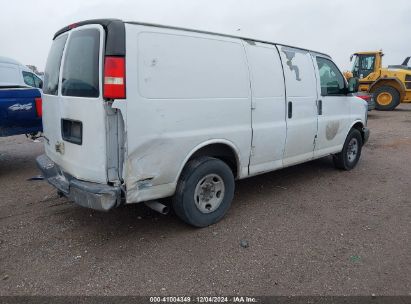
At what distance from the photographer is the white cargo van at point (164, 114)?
2965mm

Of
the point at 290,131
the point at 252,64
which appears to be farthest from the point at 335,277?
the point at 252,64

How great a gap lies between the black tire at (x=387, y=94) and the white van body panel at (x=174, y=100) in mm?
14794

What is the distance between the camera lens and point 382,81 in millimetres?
16094

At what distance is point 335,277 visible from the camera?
9.53 feet

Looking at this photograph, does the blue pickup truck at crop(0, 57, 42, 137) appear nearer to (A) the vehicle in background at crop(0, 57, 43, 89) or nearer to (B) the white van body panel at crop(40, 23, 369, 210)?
(B) the white van body panel at crop(40, 23, 369, 210)

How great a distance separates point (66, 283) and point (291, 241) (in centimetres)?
217

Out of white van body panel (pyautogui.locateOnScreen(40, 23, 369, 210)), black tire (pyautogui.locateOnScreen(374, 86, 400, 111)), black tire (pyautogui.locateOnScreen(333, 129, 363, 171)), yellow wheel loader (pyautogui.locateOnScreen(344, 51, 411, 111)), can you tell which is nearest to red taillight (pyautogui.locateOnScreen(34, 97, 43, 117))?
white van body panel (pyautogui.locateOnScreen(40, 23, 369, 210))

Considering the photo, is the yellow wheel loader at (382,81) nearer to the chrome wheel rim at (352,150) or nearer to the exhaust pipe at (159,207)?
the chrome wheel rim at (352,150)

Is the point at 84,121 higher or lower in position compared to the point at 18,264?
higher

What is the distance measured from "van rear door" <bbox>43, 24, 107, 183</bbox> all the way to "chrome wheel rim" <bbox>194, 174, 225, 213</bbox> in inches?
42.2

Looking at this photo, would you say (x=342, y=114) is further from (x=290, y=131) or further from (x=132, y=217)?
(x=132, y=217)

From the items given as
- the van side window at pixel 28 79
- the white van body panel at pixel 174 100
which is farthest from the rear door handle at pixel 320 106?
the van side window at pixel 28 79

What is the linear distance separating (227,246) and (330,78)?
3341mm

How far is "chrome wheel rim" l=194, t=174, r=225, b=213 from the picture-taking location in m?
3.68
